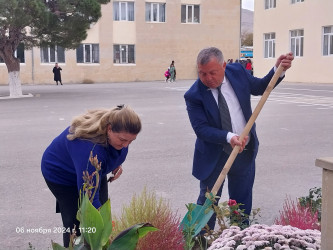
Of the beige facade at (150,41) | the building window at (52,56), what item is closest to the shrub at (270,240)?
the beige facade at (150,41)

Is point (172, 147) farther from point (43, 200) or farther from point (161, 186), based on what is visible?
point (43, 200)

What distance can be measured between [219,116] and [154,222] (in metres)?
1.19

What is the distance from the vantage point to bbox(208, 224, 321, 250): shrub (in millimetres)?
2504

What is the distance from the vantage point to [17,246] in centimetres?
468

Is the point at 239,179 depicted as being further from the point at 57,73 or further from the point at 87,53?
the point at 87,53

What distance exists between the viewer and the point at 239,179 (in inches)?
160

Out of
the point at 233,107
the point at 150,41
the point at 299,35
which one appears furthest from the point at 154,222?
the point at 150,41

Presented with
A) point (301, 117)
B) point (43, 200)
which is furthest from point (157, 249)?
point (301, 117)

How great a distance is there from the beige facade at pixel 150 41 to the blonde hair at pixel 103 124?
1550 inches

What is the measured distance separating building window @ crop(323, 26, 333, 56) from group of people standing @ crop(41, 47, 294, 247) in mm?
31999

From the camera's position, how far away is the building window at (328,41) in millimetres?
34125

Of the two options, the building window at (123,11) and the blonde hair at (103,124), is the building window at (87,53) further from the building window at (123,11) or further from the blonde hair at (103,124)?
the blonde hair at (103,124)

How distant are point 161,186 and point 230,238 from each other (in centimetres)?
430

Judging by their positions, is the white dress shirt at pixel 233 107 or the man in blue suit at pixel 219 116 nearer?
the man in blue suit at pixel 219 116
